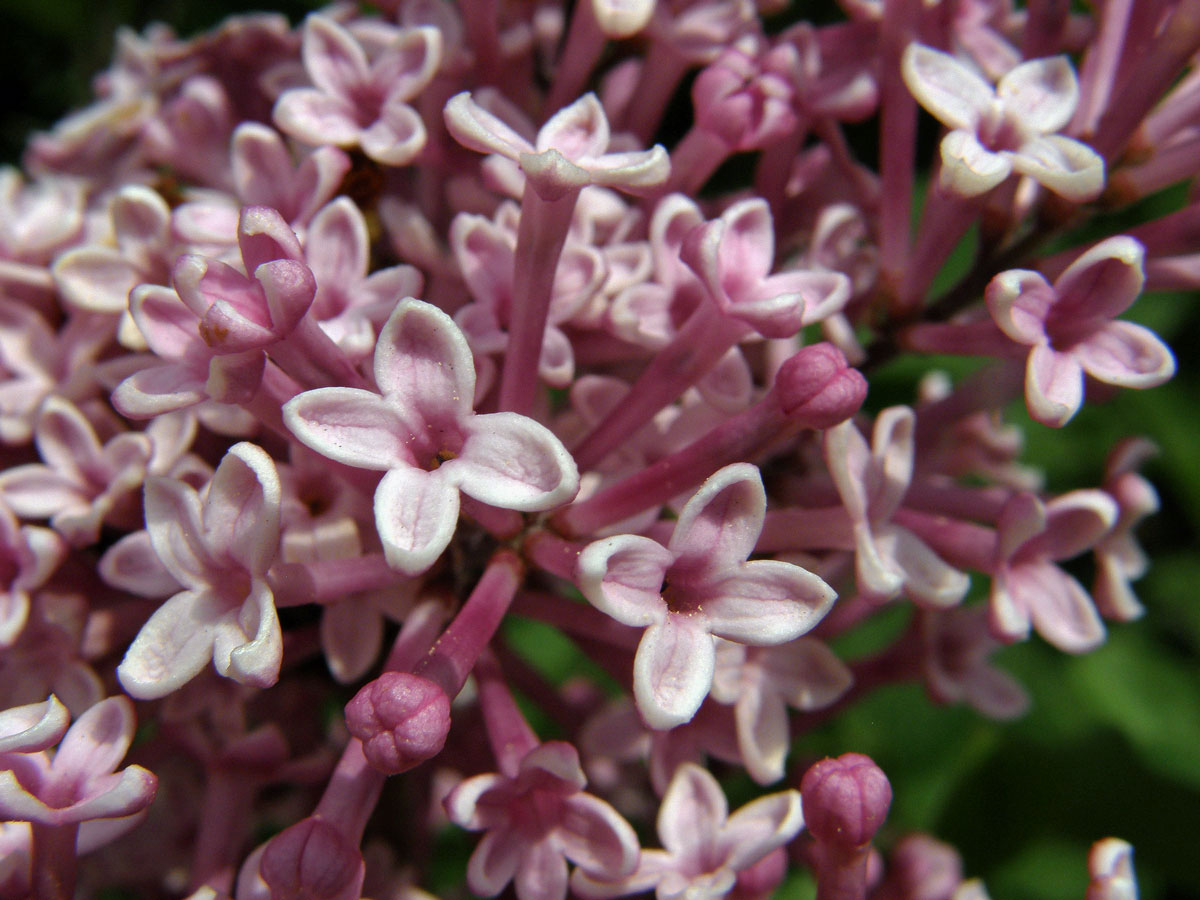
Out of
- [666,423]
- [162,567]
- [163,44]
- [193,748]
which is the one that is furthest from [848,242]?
[163,44]

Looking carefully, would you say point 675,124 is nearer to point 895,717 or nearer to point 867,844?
point 895,717

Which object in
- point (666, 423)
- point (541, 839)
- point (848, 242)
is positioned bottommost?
point (541, 839)

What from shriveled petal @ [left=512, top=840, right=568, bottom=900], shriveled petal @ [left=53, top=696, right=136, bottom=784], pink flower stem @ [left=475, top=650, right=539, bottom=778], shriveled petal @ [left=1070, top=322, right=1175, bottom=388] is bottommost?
shriveled petal @ [left=512, top=840, right=568, bottom=900]

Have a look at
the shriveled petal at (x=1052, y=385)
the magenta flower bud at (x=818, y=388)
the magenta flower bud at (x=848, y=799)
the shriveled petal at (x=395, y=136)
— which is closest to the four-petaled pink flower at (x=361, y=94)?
the shriveled petal at (x=395, y=136)

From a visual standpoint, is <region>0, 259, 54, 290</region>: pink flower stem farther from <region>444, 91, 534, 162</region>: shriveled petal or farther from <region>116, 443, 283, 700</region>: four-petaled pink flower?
<region>444, 91, 534, 162</region>: shriveled petal

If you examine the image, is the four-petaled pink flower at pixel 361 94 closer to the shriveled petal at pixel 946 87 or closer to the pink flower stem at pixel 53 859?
the shriveled petal at pixel 946 87

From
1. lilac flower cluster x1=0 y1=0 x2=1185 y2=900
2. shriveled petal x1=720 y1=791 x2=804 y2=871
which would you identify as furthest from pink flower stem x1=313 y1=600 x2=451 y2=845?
shriveled petal x1=720 y1=791 x2=804 y2=871
